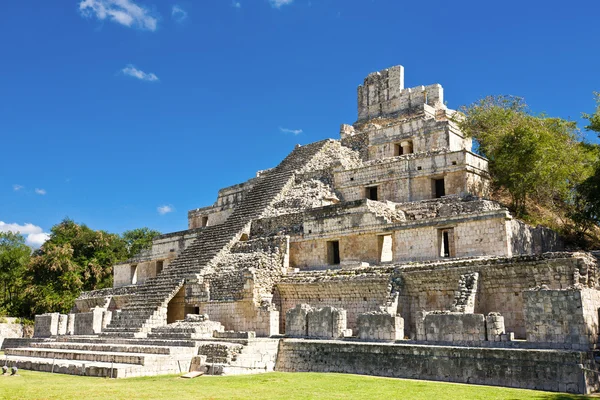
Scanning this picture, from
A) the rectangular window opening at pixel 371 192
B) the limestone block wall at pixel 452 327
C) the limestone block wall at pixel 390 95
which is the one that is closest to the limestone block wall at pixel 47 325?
the rectangular window opening at pixel 371 192

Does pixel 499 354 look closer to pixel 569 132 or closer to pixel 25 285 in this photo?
pixel 569 132

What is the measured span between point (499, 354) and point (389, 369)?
2981mm

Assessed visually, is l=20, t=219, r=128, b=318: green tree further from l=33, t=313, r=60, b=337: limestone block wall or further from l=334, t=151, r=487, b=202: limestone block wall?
l=334, t=151, r=487, b=202: limestone block wall

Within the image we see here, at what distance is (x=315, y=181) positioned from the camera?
2861cm

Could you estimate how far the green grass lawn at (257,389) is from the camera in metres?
11.3

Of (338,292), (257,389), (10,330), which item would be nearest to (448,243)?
(338,292)

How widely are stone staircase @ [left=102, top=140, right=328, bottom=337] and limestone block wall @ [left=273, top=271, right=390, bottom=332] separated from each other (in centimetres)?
447

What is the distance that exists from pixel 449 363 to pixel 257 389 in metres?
4.59

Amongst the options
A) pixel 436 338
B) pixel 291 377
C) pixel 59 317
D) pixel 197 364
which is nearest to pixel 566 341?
pixel 436 338

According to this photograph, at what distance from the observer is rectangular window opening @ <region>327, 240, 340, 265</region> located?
928 inches

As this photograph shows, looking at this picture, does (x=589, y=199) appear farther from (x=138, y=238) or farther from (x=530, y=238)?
(x=138, y=238)

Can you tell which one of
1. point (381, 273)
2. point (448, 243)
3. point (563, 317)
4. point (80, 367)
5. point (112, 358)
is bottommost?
point (80, 367)

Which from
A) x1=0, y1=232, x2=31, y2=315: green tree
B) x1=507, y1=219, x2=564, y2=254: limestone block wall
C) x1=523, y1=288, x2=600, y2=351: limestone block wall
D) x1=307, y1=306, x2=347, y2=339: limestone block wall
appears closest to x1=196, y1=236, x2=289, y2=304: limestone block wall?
x1=307, y1=306, x2=347, y2=339: limestone block wall

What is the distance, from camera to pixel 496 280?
16.9 meters
